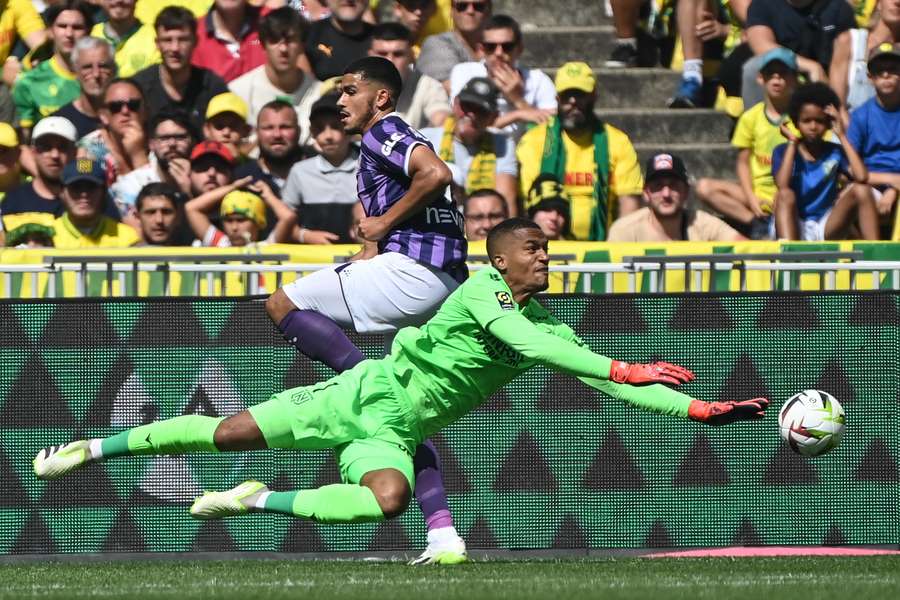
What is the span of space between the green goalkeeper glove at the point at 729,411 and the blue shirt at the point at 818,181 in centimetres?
581

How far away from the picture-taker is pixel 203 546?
975 centimetres

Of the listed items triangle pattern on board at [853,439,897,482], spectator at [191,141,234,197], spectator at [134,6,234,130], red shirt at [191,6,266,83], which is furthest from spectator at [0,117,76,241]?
triangle pattern on board at [853,439,897,482]

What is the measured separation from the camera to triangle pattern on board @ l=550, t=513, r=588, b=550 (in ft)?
31.9

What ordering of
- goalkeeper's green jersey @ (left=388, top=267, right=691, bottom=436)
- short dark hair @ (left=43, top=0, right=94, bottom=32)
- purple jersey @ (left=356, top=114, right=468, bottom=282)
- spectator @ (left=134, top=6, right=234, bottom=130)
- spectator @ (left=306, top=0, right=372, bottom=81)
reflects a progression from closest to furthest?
goalkeeper's green jersey @ (left=388, top=267, right=691, bottom=436), purple jersey @ (left=356, top=114, right=468, bottom=282), spectator @ (left=134, top=6, right=234, bottom=130), spectator @ (left=306, top=0, right=372, bottom=81), short dark hair @ (left=43, top=0, right=94, bottom=32)

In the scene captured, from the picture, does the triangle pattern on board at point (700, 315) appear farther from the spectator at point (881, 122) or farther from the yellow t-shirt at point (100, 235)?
the yellow t-shirt at point (100, 235)

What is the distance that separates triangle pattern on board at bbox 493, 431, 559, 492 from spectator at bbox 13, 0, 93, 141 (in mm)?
6535

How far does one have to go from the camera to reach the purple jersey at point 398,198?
325 inches

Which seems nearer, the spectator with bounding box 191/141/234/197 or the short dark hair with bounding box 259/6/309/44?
the spectator with bounding box 191/141/234/197

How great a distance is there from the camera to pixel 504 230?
7.97m

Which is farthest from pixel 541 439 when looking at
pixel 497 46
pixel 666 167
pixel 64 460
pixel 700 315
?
pixel 497 46

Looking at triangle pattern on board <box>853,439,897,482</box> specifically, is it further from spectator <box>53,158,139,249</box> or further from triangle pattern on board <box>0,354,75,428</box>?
spectator <box>53,158,139,249</box>

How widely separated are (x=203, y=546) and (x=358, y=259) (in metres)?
1.98

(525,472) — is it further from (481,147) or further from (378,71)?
(481,147)

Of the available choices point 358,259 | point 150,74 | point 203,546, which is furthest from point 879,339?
point 150,74
